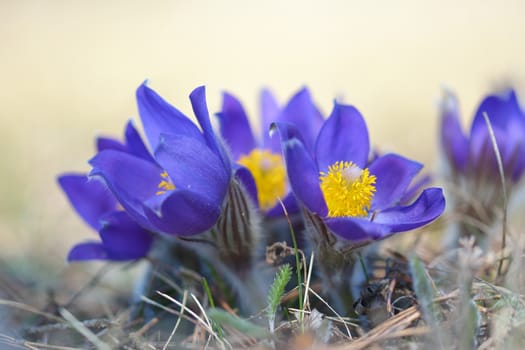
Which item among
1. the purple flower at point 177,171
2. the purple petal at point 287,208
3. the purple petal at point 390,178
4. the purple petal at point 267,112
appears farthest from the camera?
the purple petal at point 267,112

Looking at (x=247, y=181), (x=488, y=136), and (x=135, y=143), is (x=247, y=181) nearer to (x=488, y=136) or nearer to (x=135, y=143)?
(x=135, y=143)

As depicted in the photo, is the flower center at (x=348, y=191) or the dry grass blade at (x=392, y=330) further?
the flower center at (x=348, y=191)

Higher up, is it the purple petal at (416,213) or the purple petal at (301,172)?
the purple petal at (301,172)

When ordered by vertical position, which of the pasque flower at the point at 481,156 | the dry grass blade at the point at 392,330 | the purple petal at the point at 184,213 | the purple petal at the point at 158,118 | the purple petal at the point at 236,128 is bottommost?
the dry grass blade at the point at 392,330

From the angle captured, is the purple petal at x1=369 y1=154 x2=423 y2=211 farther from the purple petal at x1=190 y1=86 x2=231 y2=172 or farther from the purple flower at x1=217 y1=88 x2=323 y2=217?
the purple petal at x1=190 y1=86 x2=231 y2=172

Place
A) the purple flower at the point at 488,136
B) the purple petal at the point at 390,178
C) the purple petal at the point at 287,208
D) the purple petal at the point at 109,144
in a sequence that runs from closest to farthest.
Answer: the purple petal at the point at 390,178, the purple petal at the point at 287,208, the purple petal at the point at 109,144, the purple flower at the point at 488,136

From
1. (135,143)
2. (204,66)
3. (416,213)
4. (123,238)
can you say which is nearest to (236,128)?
(135,143)

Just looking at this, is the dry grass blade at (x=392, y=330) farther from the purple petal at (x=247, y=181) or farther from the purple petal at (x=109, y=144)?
the purple petal at (x=109, y=144)

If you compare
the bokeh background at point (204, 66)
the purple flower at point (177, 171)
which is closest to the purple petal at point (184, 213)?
the purple flower at point (177, 171)
